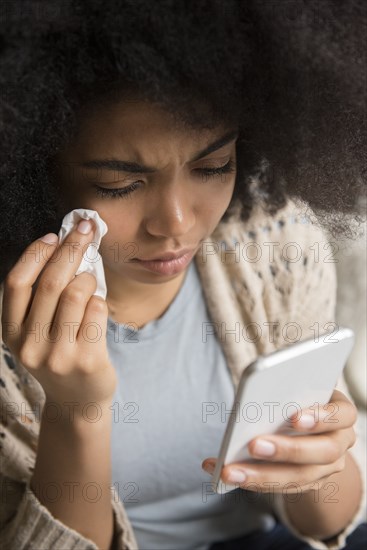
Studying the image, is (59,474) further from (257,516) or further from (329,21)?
(329,21)

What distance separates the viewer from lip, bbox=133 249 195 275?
0.95 meters

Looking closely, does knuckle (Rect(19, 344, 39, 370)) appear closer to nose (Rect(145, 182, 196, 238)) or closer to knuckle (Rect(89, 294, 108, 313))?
knuckle (Rect(89, 294, 108, 313))

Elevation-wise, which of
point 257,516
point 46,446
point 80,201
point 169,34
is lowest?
point 257,516

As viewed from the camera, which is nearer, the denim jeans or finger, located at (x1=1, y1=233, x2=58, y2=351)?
finger, located at (x1=1, y1=233, x2=58, y2=351)

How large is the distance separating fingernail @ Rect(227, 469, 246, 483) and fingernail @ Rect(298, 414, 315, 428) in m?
0.10

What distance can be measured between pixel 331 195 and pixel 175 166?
210mm

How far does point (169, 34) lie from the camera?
67 cm

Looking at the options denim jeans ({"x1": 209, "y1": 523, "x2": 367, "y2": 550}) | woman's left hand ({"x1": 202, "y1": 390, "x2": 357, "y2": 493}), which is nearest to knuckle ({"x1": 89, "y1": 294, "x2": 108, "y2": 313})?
woman's left hand ({"x1": 202, "y1": 390, "x2": 357, "y2": 493})

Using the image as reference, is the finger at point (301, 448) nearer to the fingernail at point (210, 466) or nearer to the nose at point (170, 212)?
the fingernail at point (210, 466)

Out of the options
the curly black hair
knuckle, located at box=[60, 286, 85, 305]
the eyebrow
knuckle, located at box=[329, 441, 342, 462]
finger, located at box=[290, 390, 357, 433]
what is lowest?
knuckle, located at box=[329, 441, 342, 462]

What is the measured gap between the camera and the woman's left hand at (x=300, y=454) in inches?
34.1

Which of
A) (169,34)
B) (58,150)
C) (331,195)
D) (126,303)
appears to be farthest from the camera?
(126,303)

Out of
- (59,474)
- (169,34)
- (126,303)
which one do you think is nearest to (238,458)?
(59,474)

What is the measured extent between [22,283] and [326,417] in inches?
16.2
